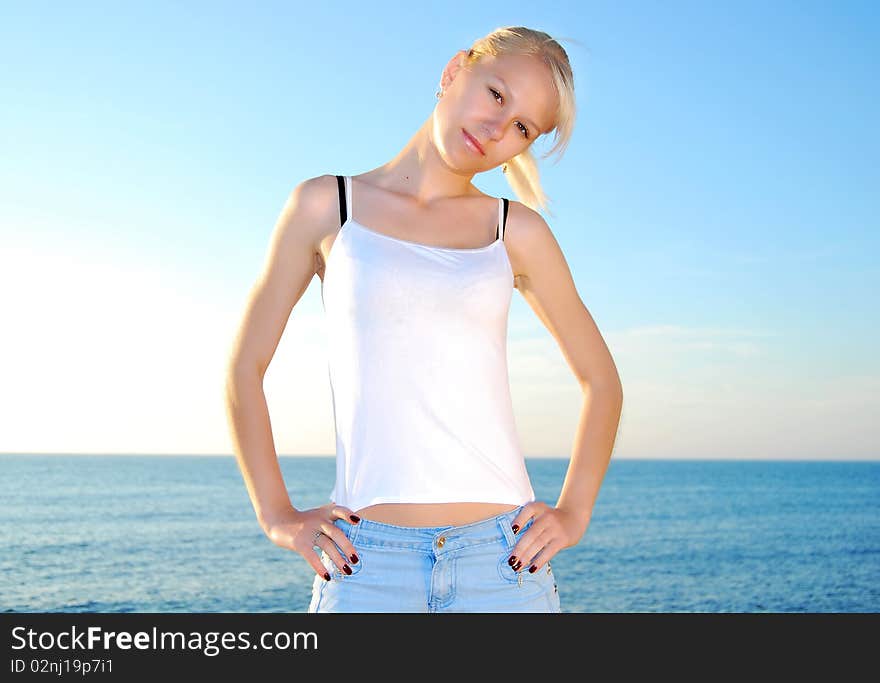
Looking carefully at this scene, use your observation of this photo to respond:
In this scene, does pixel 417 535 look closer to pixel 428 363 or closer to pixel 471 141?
pixel 428 363

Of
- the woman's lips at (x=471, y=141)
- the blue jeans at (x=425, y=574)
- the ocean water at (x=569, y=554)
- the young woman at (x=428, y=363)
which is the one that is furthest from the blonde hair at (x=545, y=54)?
the ocean water at (x=569, y=554)

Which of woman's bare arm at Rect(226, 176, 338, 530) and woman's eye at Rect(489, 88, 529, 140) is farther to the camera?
woman's eye at Rect(489, 88, 529, 140)

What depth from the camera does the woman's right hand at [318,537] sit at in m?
2.14

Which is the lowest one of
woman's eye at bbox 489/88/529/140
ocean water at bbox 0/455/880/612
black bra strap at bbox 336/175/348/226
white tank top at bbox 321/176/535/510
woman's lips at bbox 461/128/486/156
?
white tank top at bbox 321/176/535/510

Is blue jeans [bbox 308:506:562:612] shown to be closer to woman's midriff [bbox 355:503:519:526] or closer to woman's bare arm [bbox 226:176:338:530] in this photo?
woman's midriff [bbox 355:503:519:526]

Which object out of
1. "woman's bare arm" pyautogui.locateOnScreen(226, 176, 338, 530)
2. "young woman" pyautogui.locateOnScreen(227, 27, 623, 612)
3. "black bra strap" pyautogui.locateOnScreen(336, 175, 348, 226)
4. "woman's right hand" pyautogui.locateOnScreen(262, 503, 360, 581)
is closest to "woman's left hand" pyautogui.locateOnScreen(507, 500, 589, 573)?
"young woman" pyautogui.locateOnScreen(227, 27, 623, 612)

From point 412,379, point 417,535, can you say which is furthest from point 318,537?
point 412,379

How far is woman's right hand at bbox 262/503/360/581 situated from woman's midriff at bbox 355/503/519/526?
2.6 inches

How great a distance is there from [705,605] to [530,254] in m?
36.2

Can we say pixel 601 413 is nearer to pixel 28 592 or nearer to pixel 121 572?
pixel 28 592

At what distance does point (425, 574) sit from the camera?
2.15 metres

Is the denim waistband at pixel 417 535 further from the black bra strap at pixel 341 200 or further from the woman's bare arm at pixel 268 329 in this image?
the black bra strap at pixel 341 200

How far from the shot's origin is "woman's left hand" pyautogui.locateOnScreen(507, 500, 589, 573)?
225cm

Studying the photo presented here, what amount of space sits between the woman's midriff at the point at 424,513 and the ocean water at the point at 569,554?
30877mm
